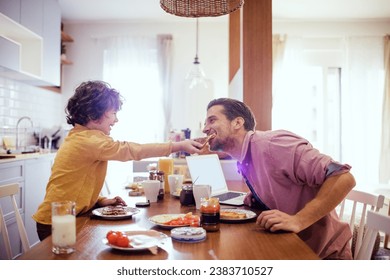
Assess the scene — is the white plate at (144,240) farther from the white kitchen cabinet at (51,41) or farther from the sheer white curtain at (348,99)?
the sheer white curtain at (348,99)

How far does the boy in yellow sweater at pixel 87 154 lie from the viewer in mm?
1263

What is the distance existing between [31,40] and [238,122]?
270 cm

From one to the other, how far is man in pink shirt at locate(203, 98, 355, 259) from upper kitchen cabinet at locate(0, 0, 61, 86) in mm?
2089

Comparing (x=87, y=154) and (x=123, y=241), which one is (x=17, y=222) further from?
(x=123, y=241)

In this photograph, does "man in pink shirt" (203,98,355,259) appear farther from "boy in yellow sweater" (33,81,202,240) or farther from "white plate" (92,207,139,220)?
"white plate" (92,207,139,220)

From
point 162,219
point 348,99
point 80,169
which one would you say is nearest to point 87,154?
point 80,169

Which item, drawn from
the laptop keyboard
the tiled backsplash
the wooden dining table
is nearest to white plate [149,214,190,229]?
the wooden dining table

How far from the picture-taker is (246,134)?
1.32m

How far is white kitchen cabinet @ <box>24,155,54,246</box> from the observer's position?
9.20ft

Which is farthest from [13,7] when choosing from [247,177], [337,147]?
[337,147]

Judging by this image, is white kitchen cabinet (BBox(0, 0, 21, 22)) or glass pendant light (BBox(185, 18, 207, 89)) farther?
glass pendant light (BBox(185, 18, 207, 89))

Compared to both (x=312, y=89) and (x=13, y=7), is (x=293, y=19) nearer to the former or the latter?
(x=312, y=89)

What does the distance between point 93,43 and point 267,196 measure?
4.00 metres

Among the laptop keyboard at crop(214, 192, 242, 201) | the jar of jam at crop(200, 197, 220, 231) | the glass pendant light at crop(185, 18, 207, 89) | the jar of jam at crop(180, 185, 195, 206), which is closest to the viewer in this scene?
the jar of jam at crop(200, 197, 220, 231)
